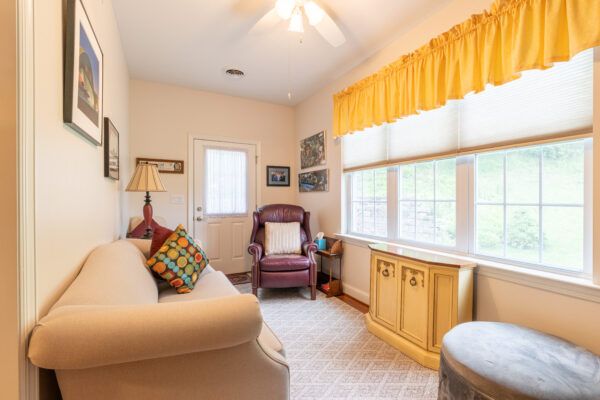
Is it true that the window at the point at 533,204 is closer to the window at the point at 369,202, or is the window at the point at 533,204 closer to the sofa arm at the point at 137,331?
the window at the point at 369,202

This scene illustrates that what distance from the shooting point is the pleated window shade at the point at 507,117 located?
4.74 feet

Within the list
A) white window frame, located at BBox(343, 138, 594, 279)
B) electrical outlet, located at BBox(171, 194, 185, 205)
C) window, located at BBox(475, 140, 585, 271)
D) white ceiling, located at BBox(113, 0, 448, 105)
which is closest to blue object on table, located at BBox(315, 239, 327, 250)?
white window frame, located at BBox(343, 138, 594, 279)

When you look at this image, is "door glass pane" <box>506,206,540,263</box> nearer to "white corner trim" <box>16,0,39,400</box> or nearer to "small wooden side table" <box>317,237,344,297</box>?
"small wooden side table" <box>317,237,344,297</box>

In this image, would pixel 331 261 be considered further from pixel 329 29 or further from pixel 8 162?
pixel 8 162

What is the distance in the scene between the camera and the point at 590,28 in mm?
1311

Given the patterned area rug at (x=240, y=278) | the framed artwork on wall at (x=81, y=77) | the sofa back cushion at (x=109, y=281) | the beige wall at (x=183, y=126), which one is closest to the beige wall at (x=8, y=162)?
the sofa back cushion at (x=109, y=281)

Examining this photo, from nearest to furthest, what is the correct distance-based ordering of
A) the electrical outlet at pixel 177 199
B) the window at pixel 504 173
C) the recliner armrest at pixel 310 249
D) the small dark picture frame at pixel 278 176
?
the window at pixel 504 173 < the recliner armrest at pixel 310 249 < the electrical outlet at pixel 177 199 < the small dark picture frame at pixel 278 176

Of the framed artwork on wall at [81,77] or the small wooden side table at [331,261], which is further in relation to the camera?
the small wooden side table at [331,261]

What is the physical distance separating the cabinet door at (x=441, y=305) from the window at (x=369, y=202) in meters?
1.00

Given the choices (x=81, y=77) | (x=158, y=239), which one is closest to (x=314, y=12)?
(x=81, y=77)

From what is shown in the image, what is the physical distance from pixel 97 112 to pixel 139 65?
2075 mm

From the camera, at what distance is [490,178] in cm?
191

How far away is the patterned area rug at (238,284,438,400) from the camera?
1592mm

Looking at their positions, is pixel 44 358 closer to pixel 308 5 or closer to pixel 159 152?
pixel 308 5
